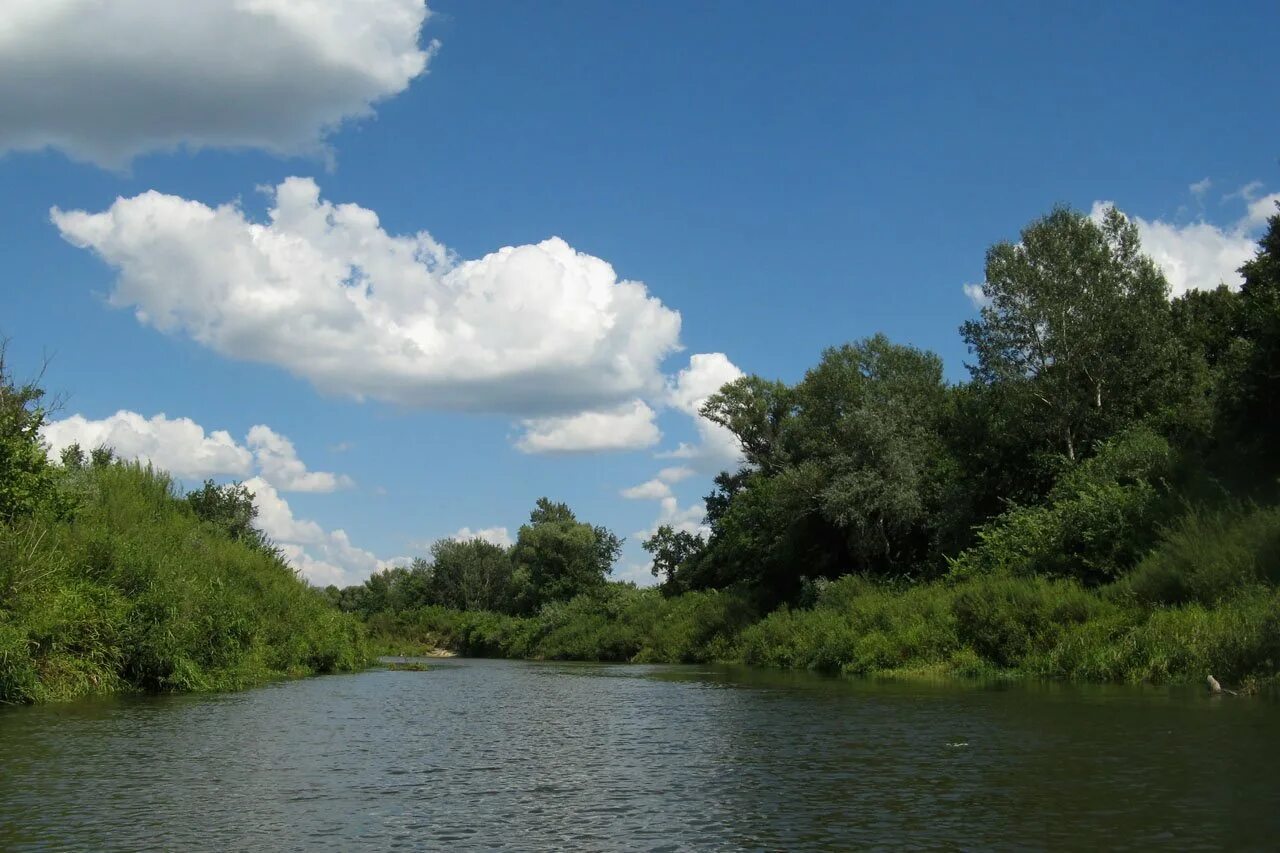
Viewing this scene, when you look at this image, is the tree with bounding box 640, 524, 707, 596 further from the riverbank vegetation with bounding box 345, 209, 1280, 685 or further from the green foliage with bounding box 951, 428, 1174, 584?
the green foliage with bounding box 951, 428, 1174, 584

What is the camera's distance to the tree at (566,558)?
116 meters

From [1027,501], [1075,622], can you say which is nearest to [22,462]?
Answer: [1075,622]

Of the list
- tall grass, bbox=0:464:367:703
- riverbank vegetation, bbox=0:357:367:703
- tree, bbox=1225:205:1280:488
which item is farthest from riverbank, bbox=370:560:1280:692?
riverbank vegetation, bbox=0:357:367:703

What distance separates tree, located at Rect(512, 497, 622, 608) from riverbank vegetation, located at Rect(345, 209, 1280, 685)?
1801 centimetres

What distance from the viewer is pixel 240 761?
58.3 ft

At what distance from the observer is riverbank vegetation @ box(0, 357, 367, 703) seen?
27.8 meters

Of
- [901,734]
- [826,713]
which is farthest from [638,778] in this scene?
[826,713]

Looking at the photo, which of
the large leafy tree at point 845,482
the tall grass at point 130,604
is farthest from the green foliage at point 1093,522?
the tall grass at point 130,604

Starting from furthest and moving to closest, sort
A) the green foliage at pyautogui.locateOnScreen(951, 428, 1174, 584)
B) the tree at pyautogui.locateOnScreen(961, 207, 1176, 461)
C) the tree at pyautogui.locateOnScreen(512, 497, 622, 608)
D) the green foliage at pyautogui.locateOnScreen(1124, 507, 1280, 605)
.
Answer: the tree at pyautogui.locateOnScreen(512, 497, 622, 608), the tree at pyautogui.locateOnScreen(961, 207, 1176, 461), the green foliage at pyautogui.locateOnScreen(951, 428, 1174, 584), the green foliage at pyautogui.locateOnScreen(1124, 507, 1280, 605)

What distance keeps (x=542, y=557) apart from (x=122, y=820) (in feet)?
352

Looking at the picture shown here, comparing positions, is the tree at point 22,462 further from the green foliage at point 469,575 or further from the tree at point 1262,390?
the green foliage at point 469,575

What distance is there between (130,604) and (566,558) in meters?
86.8

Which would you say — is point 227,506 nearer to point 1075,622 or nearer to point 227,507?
point 227,507

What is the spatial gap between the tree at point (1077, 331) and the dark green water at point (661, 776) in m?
30.1
